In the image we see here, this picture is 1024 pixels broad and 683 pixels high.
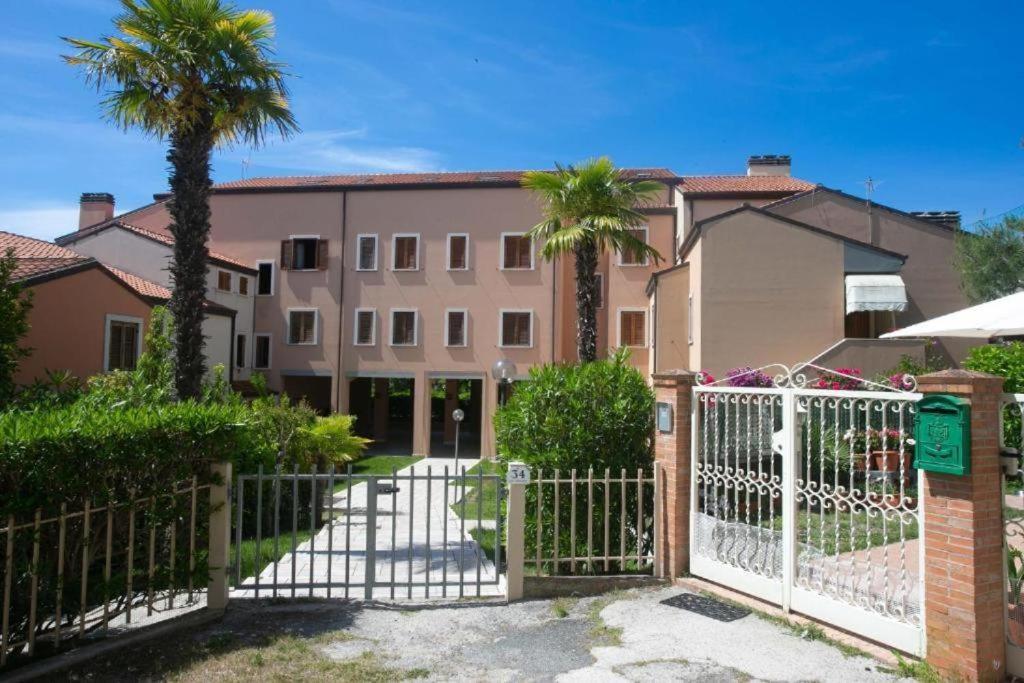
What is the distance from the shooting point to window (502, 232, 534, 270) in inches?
1109

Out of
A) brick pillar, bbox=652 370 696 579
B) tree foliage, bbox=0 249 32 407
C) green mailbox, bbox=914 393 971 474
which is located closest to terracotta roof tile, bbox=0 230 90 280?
tree foliage, bbox=0 249 32 407

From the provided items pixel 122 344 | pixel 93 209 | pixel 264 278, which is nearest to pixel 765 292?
pixel 122 344

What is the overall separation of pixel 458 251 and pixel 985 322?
77.2 ft

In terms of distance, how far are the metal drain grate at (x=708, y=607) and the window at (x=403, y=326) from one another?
2228 centimetres

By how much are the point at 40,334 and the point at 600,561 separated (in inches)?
621

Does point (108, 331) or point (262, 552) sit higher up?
point (108, 331)

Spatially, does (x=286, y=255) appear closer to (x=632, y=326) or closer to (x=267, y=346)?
(x=267, y=346)

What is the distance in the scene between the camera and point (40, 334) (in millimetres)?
17109

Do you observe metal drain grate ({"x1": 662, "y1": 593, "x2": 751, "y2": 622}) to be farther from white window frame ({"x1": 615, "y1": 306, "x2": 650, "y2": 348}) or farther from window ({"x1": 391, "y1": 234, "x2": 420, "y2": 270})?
window ({"x1": 391, "y1": 234, "x2": 420, "y2": 270})

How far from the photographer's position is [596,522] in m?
8.23

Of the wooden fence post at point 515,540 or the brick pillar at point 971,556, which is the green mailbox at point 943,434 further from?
the wooden fence post at point 515,540

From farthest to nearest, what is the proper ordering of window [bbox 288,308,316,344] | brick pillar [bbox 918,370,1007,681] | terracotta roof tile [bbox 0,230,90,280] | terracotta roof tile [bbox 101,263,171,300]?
window [bbox 288,308,316,344] → terracotta roof tile [bbox 101,263,171,300] → terracotta roof tile [bbox 0,230,90,280] → brick pillar [bbox 918,370,1007,681]

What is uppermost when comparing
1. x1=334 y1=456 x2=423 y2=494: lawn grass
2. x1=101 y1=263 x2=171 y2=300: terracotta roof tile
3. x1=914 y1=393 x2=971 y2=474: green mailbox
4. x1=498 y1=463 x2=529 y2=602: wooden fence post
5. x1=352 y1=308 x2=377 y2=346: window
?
x1=101 y1=263 x2=171 y2=300: terracotta roof tile

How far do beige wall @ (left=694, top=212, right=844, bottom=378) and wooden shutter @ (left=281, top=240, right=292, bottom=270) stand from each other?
58.6 ft
